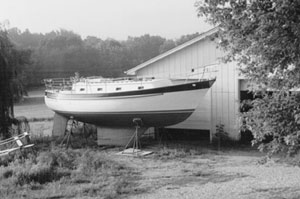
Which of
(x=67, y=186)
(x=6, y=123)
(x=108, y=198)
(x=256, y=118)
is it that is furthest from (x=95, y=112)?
(x=256, y=118)

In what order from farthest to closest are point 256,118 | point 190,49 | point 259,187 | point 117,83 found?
point 190,49 < point 117,83 < point 259,187 < point 256,118

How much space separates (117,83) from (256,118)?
9602 millimetres

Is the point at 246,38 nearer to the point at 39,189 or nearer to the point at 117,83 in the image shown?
the point at 39,189

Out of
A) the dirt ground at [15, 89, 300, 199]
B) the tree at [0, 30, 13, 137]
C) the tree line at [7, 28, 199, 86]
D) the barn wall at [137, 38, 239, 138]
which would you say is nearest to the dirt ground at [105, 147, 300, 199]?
the dirt ground at [15, 89, 300, 199]

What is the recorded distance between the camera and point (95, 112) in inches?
578

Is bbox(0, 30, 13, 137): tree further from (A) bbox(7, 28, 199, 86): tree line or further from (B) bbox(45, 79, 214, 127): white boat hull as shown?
(A) bbox(7, 28, 199, 86): tree line

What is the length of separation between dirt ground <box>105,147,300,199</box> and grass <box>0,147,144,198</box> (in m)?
0.45

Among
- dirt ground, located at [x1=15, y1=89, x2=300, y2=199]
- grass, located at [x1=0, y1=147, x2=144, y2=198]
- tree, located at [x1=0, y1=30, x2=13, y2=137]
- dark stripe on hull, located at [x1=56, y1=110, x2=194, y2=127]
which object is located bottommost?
dirt ground, located at [x1=15, y1=89, x2=300, y2=199]

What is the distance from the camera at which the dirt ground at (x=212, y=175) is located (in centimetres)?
773

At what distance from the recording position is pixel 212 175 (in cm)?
955

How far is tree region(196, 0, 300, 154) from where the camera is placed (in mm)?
4520

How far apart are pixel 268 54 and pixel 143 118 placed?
9463 millimetres

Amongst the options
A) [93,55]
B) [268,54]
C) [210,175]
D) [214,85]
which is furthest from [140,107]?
[93,55]

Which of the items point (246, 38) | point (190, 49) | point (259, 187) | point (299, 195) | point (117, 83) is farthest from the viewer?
point (190, 49)
